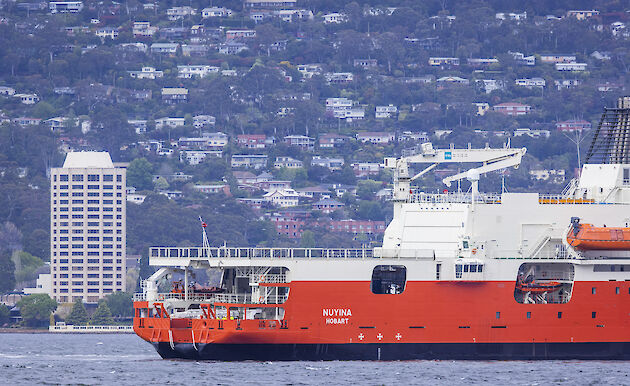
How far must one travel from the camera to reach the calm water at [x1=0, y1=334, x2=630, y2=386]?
57031 mm

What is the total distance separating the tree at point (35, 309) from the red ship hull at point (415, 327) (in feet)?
188

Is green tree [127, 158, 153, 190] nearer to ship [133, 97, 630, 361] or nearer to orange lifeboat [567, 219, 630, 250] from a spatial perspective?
ship [133, 97, 630, 361]

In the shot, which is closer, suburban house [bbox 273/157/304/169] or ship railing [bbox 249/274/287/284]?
ship railing [bbox 249/274/287/284]

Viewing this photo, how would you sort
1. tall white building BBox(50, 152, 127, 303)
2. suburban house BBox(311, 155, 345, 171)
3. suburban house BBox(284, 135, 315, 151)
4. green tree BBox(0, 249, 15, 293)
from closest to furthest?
green tree BBox(0, 249, 15, 293) < tall white building BBox(50, 152, 127, 303) < suburban house BBox(311, 155, 345, 171) < suburban house BBox(284, 135, 315, 151)

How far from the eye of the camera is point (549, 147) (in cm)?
18375

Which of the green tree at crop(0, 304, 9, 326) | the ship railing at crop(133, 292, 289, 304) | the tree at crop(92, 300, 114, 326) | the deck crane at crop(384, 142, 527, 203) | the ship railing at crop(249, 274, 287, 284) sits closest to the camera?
the ship railing at crop(249, 274, 287, 284)

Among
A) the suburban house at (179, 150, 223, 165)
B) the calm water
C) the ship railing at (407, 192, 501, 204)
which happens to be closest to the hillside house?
the suburban house at (179, 150, 223, 165)

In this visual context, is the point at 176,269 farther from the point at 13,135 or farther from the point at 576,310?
the point at 13,135

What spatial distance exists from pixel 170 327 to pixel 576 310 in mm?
14555

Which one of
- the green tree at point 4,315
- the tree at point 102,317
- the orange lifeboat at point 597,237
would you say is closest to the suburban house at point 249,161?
the tree at point 102,317

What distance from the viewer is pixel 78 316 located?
120688 mm

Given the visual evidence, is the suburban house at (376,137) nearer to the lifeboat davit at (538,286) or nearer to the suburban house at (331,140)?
the suburban house at (331,140)

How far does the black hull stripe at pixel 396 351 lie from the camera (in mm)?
62219

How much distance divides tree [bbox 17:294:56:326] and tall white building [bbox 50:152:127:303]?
920cm
